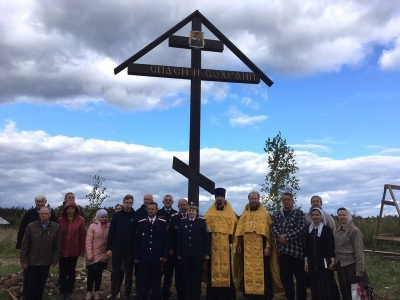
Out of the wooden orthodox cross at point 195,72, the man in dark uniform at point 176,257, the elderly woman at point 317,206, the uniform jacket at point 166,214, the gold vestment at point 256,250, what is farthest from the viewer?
the wooden orthodox cross at point 195,72

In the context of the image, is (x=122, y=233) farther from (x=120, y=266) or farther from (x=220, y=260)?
(x=220, y=260)

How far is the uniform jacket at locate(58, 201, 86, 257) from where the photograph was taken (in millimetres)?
7254

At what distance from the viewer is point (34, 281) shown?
7004mm

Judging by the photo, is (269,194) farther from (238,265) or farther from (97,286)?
(97,286)

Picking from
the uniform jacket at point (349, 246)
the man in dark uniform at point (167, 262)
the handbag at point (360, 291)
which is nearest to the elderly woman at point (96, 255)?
the man in dark uniform at point (167, 262)

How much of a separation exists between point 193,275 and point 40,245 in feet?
7.88

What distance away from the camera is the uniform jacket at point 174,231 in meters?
7.56

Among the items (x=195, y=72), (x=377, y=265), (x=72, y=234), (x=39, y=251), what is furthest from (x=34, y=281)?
(x=377, y=265)

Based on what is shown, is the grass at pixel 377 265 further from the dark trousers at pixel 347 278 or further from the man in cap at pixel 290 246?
the man in cap at pixel 290 246

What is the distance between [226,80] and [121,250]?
13.1ft

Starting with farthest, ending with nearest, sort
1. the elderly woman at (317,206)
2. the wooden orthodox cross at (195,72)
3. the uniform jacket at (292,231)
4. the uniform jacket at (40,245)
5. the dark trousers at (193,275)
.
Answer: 1. the wooden orthodox cross at (195,72)
2. the elderly woman at (317,206)
3. the dark trousers at (193,275)
4. the uniform jacket at (292,231)
5. the uniform jacket at (40,245)

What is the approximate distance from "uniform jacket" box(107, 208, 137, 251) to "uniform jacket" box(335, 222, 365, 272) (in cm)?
326

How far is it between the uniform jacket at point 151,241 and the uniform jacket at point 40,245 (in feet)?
4.06

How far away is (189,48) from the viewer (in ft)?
30.3
